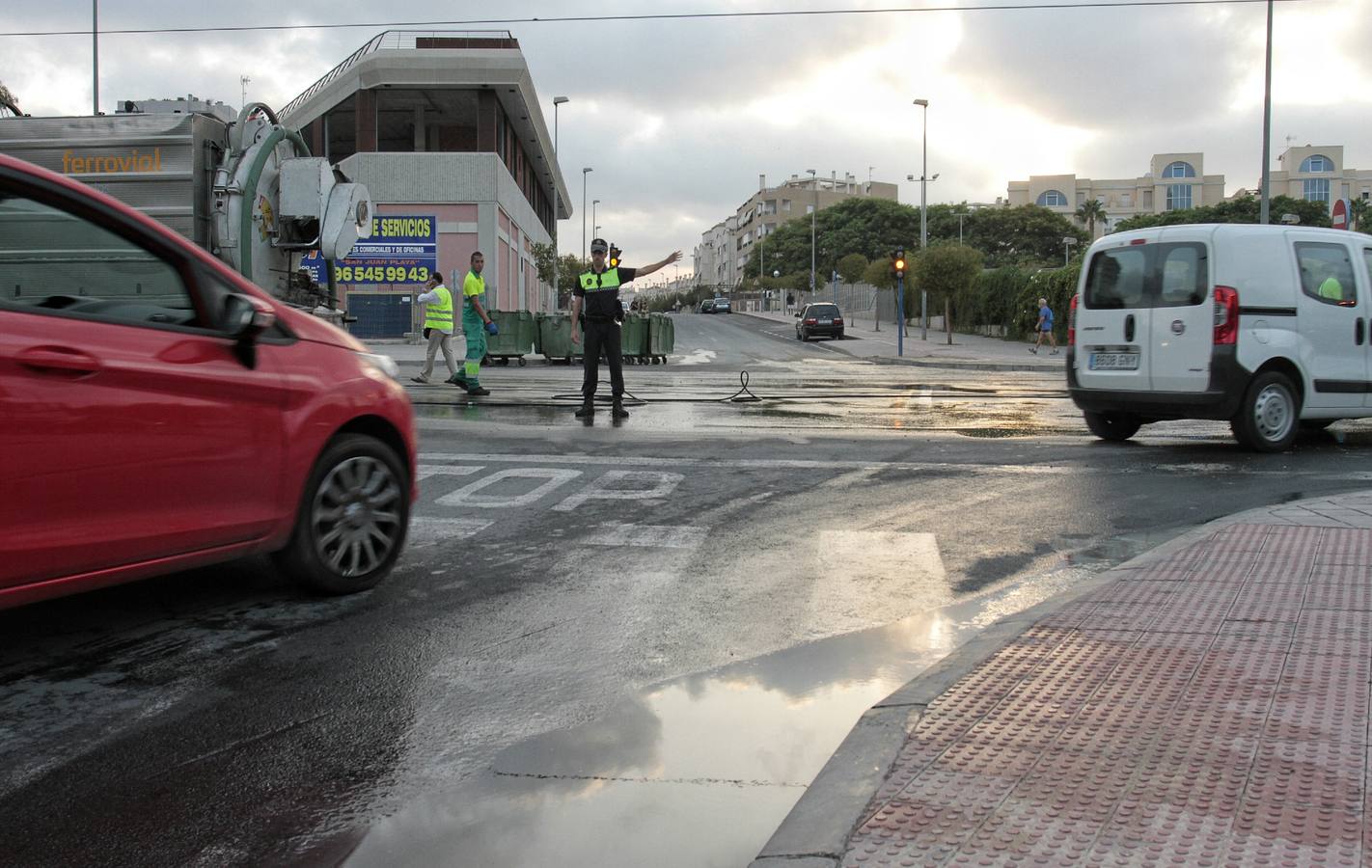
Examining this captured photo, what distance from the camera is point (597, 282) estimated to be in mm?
11805

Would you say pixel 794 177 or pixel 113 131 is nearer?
pixel 113 131

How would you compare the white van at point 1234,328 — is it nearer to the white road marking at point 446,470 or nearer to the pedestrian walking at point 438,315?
the white road marking at point 446,470

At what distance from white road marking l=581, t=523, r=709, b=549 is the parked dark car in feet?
141

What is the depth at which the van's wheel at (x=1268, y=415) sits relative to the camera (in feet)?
31.2

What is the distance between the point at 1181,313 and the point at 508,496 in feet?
19.6

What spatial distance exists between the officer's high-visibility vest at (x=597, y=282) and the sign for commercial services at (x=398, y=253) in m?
28.8

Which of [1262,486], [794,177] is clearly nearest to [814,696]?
[1262,486]

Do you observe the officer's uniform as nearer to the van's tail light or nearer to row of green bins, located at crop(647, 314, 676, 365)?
the van's tail light

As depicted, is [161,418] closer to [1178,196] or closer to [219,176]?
[219,176]

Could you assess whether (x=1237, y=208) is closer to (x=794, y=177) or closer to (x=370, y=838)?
(x=794, y=177)

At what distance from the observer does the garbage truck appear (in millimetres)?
10320

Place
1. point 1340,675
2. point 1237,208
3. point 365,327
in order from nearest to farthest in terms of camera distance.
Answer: point 1340,675 < point 365,327 < point 1237,208

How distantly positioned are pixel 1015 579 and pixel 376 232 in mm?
37233

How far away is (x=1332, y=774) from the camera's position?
2756 millimetres
